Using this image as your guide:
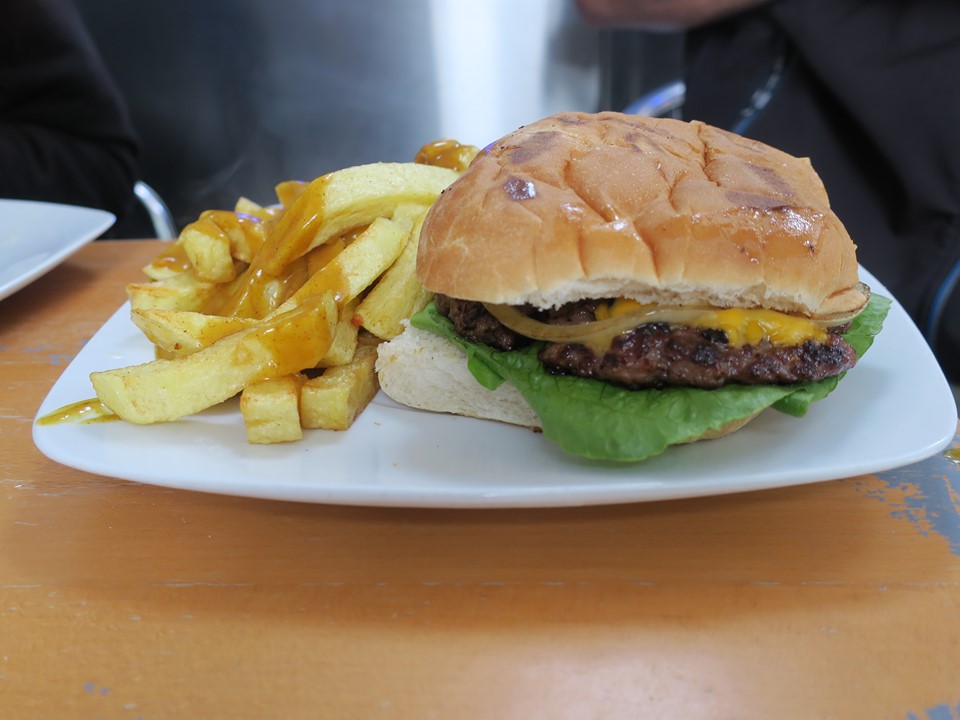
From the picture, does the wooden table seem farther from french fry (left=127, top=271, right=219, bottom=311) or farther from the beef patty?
french fry (left=127, top=271, right=219, bottom=311)

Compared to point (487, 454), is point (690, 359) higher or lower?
higher

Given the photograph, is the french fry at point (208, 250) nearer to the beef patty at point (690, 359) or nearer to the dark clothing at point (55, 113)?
the beef patty at point (690, 359)

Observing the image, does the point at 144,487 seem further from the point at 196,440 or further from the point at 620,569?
the point at 620,569

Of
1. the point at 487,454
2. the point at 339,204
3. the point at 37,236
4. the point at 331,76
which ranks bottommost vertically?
the point at 331,76

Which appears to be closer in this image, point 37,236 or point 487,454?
point 487,454

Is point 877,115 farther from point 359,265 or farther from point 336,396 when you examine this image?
Answer: point 336,396

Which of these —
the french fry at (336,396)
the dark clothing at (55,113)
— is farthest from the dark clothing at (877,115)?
the dark clothing at (55,113)

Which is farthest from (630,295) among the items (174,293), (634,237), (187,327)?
(174,293)
